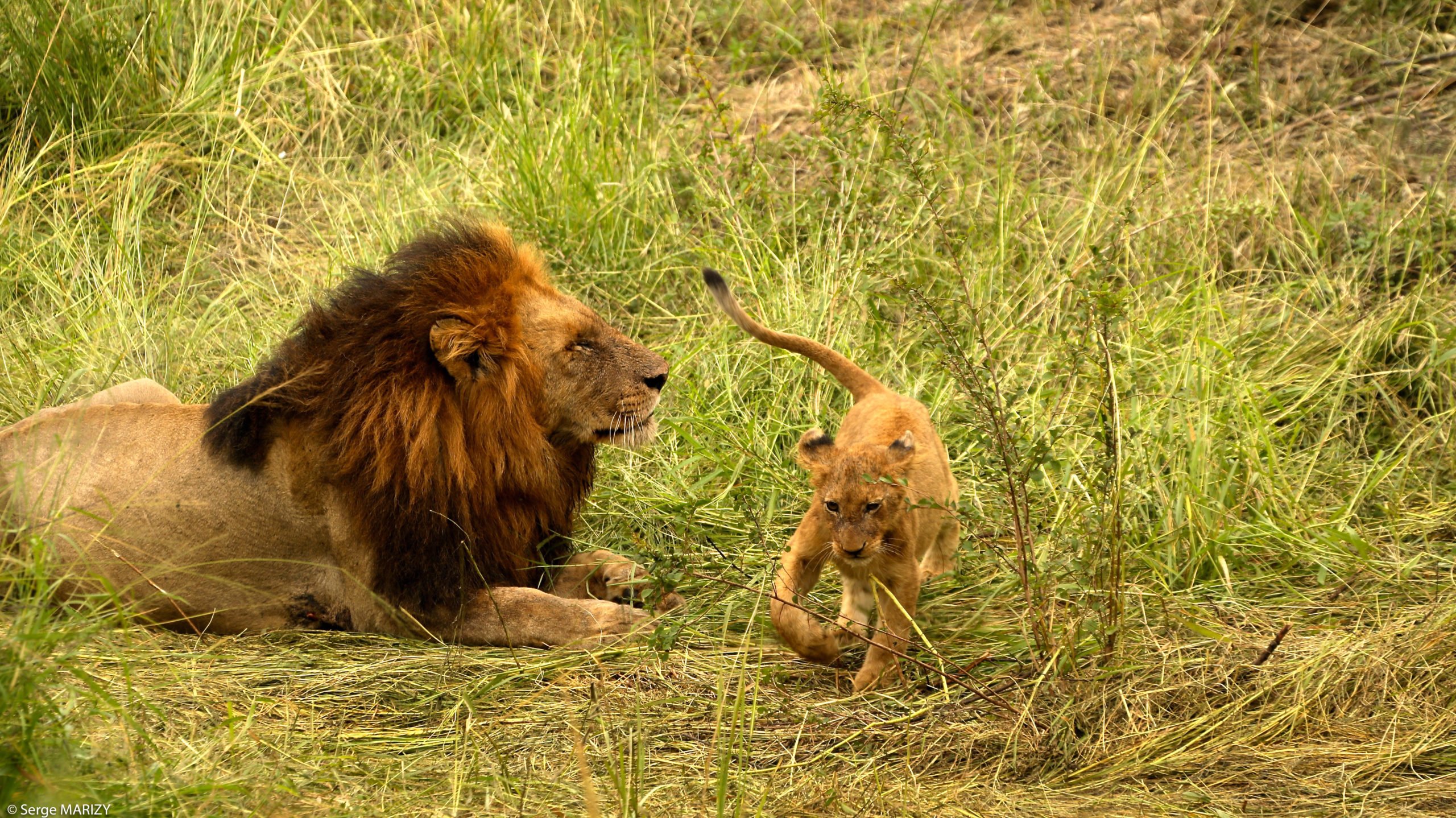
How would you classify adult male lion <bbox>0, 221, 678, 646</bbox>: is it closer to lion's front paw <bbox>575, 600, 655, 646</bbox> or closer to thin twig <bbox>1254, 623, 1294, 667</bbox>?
lion's front paw <bbox>575, 600, 655, 646</bbox>

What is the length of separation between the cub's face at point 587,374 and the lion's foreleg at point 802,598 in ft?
2.16

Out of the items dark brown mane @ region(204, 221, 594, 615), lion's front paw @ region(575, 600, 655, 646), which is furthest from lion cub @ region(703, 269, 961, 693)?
dark brown mane @ region(204, 221, 594, 615)

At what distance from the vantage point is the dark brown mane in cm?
365

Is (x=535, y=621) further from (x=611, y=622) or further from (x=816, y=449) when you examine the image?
(x=816, y=449)

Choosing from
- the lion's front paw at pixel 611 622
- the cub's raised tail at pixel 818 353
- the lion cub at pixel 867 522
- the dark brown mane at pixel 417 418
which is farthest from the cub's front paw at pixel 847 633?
the dark brown mane at pixel 417 418

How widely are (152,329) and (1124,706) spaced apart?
159 inches

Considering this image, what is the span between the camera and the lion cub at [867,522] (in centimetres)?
326

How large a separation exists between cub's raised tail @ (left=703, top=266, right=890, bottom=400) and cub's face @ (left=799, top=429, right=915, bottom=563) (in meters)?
0.59

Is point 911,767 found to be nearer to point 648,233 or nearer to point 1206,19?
point 648,233

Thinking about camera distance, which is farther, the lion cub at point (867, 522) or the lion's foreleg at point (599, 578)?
the lion's foreleg at point (599, 578)

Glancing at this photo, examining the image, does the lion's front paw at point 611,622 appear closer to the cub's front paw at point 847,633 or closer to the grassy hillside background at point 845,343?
the grassy hillside background at point 845,343

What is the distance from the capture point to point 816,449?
3.37 m

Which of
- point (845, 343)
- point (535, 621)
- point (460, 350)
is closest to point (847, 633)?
point (535, 621)

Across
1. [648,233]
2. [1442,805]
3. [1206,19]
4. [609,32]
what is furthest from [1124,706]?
[609,32]
